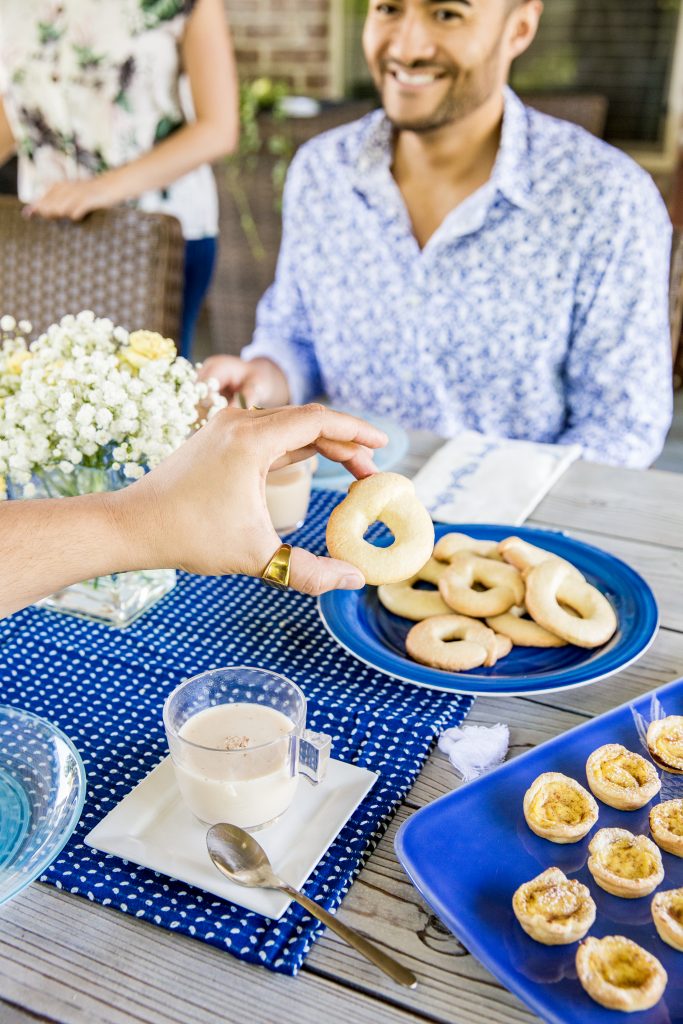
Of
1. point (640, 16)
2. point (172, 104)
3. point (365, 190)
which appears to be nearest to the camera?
point (365, 190)

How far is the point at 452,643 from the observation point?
3.15ft

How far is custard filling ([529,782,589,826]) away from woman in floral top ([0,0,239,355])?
158 cm

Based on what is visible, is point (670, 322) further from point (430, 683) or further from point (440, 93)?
point (430, 683)

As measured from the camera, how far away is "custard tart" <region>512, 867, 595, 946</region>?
1.97 feet

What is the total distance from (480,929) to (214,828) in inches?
8.5

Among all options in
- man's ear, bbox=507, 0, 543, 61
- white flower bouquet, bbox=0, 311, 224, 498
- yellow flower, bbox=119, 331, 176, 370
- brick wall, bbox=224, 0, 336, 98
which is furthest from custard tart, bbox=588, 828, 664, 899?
brick wall, bbox=224, 0, 336, 98

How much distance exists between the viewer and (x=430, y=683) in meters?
0.89

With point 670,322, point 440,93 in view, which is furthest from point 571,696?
point 440,93

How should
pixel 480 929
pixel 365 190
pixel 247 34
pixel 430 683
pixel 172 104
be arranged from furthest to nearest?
1. pixel 247 34
2. pixel 172 104
3. pixel 365 190
4. pixel 430 683
5. pixel 480 929

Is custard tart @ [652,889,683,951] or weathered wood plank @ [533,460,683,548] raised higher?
custard tart @ [652,889,683,951]

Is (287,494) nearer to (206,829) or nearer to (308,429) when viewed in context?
(308,429)

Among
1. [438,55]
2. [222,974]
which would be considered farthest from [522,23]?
[222,974]

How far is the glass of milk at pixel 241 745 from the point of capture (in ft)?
2.30

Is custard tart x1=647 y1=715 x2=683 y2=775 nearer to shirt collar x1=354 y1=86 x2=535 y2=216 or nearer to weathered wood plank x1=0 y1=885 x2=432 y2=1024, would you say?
weathered wood plank x1=0 y1=885 x2=432 y2=1024
